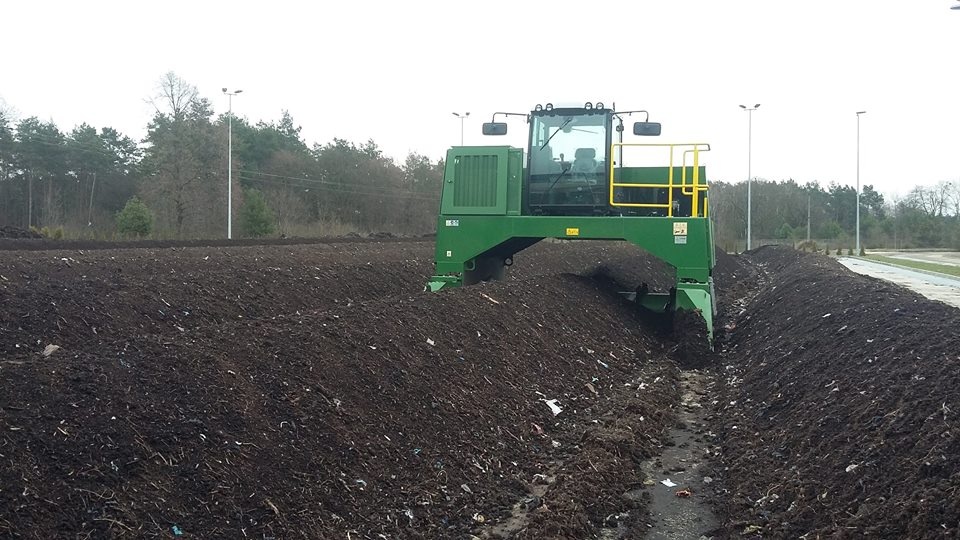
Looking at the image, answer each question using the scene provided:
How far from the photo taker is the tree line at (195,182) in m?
41.5

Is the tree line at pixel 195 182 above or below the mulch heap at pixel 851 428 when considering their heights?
above

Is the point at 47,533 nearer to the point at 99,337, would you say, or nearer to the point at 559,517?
the point at 559,517

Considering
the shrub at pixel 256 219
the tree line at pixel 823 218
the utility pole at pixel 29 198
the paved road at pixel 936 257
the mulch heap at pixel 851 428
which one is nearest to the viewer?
the mulch heap at pixel 851 428

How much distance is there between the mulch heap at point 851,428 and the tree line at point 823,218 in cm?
4277

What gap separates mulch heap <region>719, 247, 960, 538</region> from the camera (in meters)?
4.69

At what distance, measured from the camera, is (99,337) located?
34.5ft

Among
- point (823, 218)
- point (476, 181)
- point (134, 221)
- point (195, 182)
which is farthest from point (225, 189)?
point (823, 218)

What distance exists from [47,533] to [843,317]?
9.24 meters

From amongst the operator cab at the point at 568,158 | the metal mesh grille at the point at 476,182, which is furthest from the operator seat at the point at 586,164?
the metal mesh grille at the point at 476,182

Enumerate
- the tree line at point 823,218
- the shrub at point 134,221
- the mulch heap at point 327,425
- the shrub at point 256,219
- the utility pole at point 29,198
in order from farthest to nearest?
1. the tree line at point 823,218
2. the utility pole at point 29,198
3. the shrub at point 256,219
4. the shrub at point 134,221
5. the mulch heap at point 327,425

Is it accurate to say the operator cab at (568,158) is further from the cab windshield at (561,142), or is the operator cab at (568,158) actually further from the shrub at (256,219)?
the shrub at (256,219)

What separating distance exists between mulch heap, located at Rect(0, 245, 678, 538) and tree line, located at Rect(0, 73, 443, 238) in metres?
27.2

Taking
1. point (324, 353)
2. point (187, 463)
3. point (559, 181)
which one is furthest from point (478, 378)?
point (559, 181)

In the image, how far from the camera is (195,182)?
138ft
